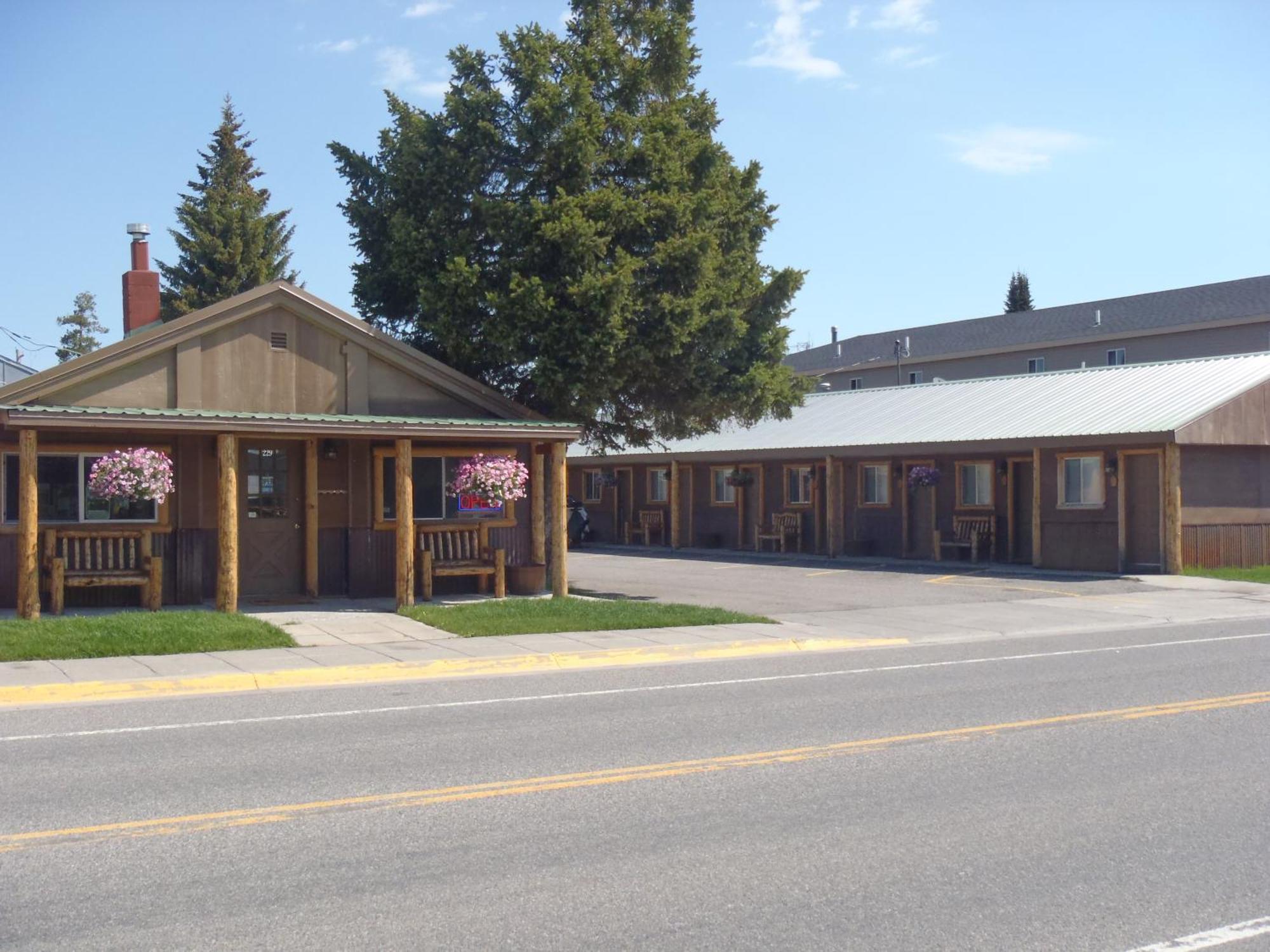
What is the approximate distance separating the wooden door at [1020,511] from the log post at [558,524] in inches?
488

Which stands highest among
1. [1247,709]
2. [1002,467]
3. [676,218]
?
[676,218]

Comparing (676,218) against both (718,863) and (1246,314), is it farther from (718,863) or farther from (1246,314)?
(1246,314)

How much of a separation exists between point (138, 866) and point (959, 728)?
5.93 metres

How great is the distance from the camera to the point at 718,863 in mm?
6156

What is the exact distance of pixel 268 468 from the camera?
63.4 ft

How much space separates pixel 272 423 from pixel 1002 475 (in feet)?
56.7

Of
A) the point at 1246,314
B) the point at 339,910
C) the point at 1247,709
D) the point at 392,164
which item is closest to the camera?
the point at 339,910

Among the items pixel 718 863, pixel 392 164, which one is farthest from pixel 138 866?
pixel 392 164

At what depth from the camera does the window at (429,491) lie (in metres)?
20.0

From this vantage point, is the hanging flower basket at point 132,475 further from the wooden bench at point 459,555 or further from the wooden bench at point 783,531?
the wooden bench at point 783,531

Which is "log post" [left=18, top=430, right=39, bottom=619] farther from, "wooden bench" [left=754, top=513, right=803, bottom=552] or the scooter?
the scooter

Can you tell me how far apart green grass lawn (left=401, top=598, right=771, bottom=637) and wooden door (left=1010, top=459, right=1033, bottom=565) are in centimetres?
Answer: 1167

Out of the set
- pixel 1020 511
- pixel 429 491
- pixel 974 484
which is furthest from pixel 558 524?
pixel 974 484

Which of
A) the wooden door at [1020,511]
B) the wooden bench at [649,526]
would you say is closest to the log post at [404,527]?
the wooden door at [1020,511]
